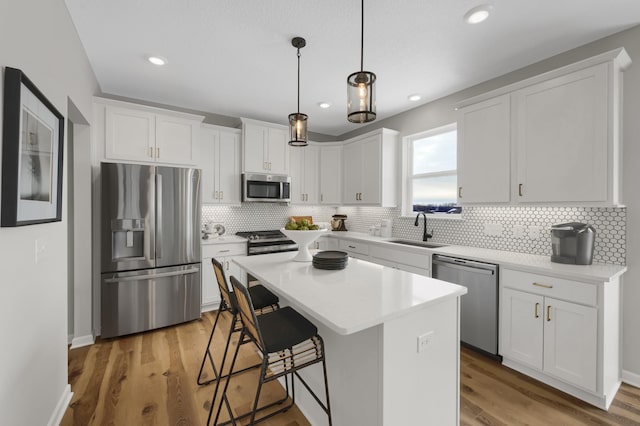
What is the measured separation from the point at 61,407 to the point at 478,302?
10.8ft

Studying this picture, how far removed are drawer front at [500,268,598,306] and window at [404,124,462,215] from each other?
1143mm

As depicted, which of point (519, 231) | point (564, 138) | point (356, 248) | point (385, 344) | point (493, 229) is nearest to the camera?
point (385, 344)

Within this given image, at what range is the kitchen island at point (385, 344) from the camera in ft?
3.99

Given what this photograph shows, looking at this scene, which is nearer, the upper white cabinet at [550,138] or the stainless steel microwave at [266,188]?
the upper white cabinet at [550,138]

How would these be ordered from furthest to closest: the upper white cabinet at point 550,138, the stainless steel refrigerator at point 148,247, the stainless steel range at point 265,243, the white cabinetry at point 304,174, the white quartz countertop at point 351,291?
the white cabinetry at point 304,174 < the stainless steel range at point 265,243 < the stainless steel refrigerator at point 148,247 < the upper white cabinet at point 550,138 < the white quartz countertop at point 351,291

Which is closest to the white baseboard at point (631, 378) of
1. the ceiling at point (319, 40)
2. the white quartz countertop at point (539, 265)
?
the white quartz countertop at point (539, 265)

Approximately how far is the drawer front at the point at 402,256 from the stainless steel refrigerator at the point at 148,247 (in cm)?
230

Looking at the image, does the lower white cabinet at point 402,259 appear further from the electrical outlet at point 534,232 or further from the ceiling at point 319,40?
the ceiling at point 319,40

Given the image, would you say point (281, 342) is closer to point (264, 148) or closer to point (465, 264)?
point (465, 264)

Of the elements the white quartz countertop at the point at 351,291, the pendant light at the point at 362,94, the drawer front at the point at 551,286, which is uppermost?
the pendant light at the point at 362,94

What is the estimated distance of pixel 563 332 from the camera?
2.05 metres

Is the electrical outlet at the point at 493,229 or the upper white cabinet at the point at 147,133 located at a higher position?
the upper white cabinet at the point at 147,133

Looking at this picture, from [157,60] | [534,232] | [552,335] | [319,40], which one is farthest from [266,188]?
[552,335]

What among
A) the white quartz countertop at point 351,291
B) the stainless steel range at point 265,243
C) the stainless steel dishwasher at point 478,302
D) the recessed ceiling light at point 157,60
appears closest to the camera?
the white quartz countertop at point 351,291
